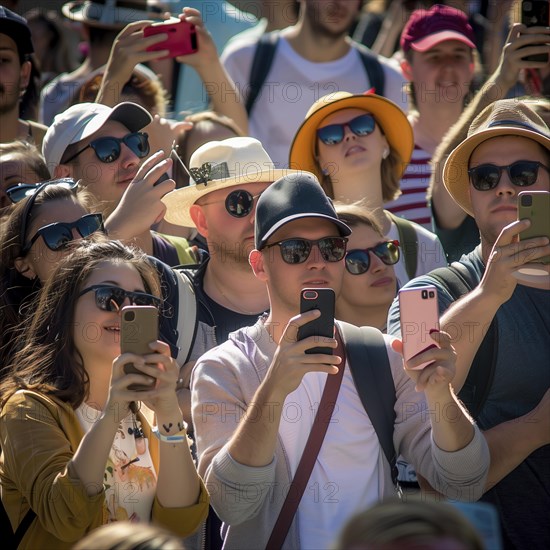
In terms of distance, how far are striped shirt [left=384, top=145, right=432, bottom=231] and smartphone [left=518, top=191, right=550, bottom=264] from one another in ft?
7.87

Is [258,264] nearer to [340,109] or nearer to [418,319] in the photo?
[418,319]

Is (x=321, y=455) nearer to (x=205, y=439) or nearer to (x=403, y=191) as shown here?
(x=205, y=439)

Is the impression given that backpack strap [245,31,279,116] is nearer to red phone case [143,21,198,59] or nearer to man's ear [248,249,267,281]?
red phone case [143,21,198,59]

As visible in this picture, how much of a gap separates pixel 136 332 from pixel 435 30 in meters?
3.78

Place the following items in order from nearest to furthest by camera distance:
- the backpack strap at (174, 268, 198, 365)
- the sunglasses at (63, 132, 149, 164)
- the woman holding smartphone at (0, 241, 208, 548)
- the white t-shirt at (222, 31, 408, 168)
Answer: the woman holding smartphone at (0, 241, 208, 548), the backpack strap at (174, 268, 198, 365), the sunglasses at (63, 132, 149, 164), the white t-shirt at (222, 31, 408, 168)

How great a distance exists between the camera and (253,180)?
5270 mm

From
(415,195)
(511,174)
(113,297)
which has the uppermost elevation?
(511,174)

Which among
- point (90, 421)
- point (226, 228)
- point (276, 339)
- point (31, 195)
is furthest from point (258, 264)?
point (31, 195)

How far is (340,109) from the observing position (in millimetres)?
5898

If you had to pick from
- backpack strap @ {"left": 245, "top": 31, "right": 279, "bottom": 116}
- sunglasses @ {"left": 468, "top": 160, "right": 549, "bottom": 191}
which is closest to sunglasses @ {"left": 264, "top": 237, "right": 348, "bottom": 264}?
sunglasses @ {"left": 468, "top": 160, "right": 549, "bottom": 191}

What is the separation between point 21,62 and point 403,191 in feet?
7.17

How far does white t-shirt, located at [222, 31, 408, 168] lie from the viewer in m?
7.02

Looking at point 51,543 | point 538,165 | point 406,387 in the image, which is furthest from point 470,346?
point 51,543

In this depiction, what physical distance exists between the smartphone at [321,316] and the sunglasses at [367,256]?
1.35m
